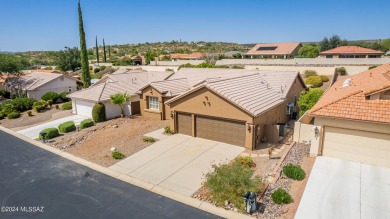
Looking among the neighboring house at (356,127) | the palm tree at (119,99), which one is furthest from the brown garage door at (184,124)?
the neighboring house at (356,127)

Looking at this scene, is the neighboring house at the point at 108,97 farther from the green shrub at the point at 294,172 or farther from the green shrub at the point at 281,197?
the green shrub at the point at 281,197

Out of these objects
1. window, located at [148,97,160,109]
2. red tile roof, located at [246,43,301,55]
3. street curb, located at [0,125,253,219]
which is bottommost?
street curb, located at [0,125,253,219]

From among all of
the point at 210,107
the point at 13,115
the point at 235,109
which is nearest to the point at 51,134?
the point at 13,115

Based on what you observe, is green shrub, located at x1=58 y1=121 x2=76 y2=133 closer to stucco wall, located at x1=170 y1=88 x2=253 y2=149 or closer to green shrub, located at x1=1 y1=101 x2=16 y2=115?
stucco wall, located at x1=170 y1=88 x2=253 y2=149

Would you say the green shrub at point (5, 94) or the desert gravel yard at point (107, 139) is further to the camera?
the green shrub at point (5, 94)

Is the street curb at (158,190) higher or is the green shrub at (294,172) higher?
the green shrub at (294,172)

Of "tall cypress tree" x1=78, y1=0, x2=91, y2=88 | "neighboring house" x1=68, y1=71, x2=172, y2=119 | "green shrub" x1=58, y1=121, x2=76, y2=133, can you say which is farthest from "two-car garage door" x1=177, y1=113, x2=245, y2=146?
"tall cypress tree" x1=78, y1=0, x2=91, y2=88

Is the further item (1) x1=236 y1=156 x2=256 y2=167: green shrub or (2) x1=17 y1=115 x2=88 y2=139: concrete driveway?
(2) x1=17 y1=115 x2=88 y2=139: concrete driveway

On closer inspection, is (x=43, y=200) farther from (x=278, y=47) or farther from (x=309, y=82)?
(x=278, y=47)
